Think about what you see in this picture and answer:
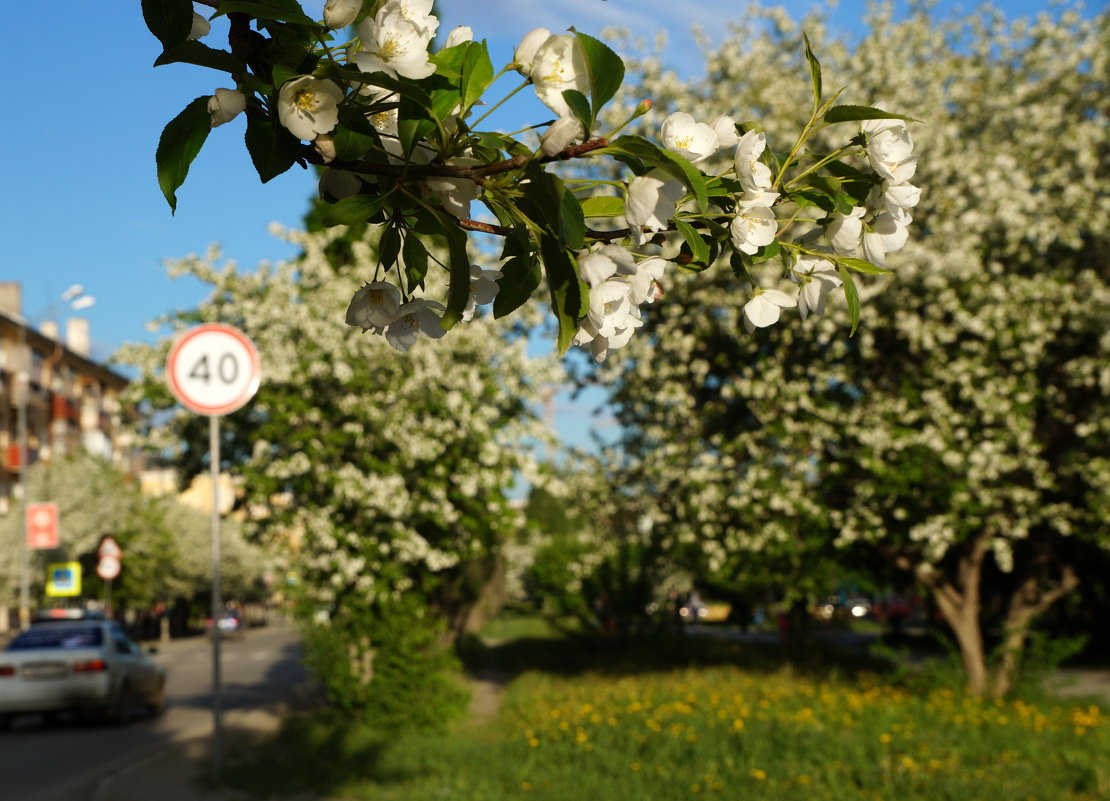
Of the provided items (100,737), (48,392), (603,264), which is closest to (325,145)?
(603,264)

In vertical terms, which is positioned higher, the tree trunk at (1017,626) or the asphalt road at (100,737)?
the tree trunk at (1017,626)

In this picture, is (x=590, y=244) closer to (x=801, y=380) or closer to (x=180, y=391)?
(x=180, y=391)

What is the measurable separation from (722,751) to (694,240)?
25.3 feet

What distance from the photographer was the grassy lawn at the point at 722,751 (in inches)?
305

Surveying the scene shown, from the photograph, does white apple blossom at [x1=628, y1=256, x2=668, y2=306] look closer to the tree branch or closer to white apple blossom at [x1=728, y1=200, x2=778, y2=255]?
white apple blossom at [x1=728, y1=200, x2=778, y2=255]

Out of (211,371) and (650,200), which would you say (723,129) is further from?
(211,371)

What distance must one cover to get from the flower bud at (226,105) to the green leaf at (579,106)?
0.51 metres

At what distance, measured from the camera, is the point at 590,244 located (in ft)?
6.58

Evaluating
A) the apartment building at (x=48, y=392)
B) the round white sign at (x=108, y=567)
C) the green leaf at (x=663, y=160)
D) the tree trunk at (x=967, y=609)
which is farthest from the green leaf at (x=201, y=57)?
the apartment building at (x=48, y=392)

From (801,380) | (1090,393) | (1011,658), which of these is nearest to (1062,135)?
(1090,393)

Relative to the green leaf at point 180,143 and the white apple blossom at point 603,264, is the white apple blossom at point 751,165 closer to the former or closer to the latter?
the white apple blossom at point 603,264

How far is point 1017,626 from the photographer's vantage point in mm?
13961

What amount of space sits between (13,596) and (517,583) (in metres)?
23.0

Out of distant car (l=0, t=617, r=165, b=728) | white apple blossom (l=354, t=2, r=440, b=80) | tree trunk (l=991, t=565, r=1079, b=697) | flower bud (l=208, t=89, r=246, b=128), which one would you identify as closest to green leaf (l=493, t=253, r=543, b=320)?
white apple blossom (l=354, t=2, r=440, b=80)
